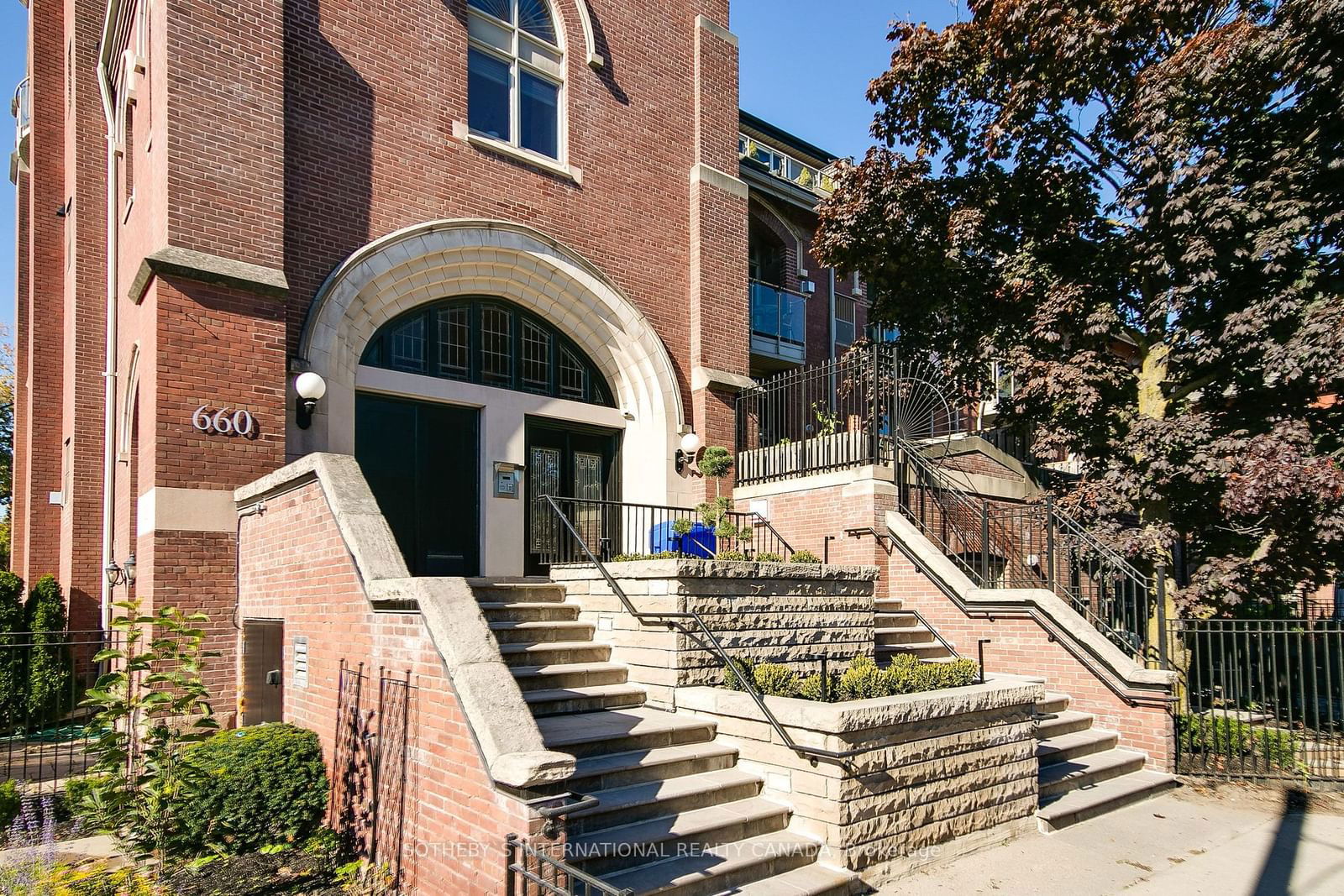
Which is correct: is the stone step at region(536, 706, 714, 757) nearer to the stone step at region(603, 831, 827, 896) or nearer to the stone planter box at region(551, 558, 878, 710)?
the stone planter box at region(551, 558, 878, 710)

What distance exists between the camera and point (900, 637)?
977cm

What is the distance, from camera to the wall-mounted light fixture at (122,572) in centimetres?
910

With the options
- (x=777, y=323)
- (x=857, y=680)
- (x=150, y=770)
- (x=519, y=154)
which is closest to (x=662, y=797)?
(x=857, y=680)

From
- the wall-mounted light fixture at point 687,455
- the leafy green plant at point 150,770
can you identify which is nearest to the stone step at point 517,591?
the leafy green plant at point 150,770

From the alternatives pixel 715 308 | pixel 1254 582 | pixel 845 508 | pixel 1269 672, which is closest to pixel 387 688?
pixel 845 508

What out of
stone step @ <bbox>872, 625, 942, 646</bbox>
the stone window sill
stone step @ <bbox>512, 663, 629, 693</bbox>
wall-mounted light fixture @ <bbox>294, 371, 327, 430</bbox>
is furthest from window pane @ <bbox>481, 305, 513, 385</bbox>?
stone step @ <bbox>872, 625, 942, 646</bbox>

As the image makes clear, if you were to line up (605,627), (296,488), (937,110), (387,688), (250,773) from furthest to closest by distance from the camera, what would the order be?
(937,110) → (605,627) → (296,488) → (250,773) → (387,688)

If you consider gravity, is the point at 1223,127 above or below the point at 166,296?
above

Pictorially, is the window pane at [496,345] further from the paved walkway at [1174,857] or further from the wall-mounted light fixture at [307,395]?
the paved walkway at [1174,857]

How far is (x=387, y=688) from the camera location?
5.78m

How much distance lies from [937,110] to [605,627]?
883cm

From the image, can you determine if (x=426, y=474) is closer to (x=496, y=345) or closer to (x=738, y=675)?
(x=496, y=345)

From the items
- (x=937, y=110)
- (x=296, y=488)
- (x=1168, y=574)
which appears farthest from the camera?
(x=937, y=110)

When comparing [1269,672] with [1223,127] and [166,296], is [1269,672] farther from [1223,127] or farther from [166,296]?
[166,296]
